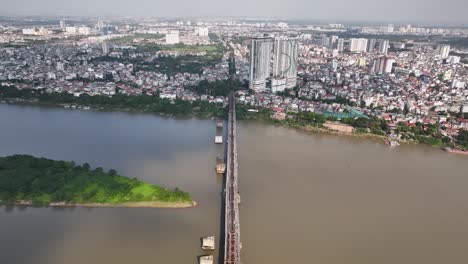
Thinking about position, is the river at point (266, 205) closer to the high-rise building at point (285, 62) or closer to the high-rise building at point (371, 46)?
the high-rise building at point (285, 62)

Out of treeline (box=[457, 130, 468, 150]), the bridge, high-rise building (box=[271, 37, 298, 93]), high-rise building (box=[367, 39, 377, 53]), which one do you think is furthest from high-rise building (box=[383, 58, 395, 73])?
the bridge

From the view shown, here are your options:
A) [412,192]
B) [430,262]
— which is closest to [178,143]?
[412,192]

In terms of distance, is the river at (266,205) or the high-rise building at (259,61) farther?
the high-rise building at (259,61)

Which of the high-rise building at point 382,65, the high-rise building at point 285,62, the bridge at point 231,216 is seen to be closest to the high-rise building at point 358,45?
the high-rise building at point 382,65

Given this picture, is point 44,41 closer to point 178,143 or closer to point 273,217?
point 178,143

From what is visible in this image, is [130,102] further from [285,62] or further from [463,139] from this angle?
[463,139]

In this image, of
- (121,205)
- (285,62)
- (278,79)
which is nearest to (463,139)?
(278,79)
